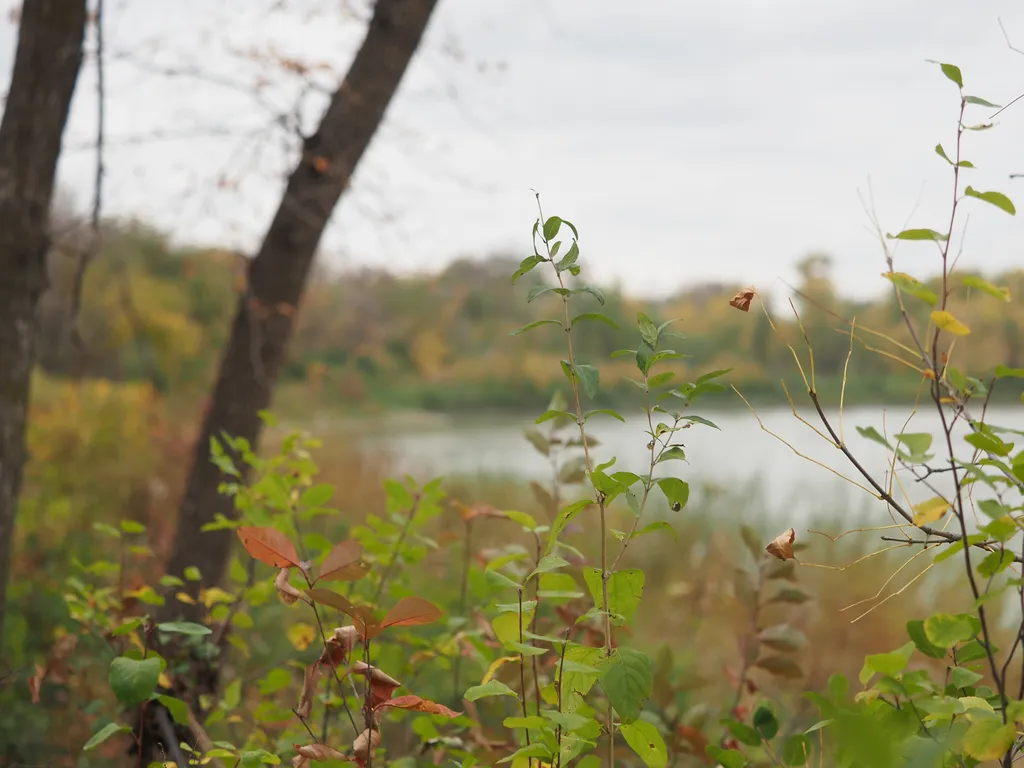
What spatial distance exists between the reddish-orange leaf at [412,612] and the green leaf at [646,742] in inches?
9.3

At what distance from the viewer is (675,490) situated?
88cm

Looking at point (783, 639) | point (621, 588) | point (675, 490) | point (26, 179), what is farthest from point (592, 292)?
point (26, 179)

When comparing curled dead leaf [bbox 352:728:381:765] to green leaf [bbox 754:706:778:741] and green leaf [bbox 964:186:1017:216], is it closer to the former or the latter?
green leaf [bbox 754:706:778:741]

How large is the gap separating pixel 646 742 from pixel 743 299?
1.55 ft

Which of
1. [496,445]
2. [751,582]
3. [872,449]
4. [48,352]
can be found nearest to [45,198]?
[751,582]

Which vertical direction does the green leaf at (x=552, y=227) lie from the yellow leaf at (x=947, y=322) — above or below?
above

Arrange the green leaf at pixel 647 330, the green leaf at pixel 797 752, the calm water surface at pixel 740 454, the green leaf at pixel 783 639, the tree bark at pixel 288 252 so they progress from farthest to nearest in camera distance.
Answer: the calm water surface at pixel 740 454 < the tree bark at pixel 288 252 < the green leaf at pixel 783 639 < the green leaf at pixel 797 752 < the green leaf at pixel 647 330

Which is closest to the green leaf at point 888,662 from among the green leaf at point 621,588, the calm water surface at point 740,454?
the green leaf at point 621,588

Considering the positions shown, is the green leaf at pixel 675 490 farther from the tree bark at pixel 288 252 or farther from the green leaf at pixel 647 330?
the tree bark at pixel 288 252

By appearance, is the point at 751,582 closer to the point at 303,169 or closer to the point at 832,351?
the point at 303,169

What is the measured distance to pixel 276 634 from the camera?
4.28 meters

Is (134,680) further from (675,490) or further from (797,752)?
(797,752)

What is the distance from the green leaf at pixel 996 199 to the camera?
2.55 feet

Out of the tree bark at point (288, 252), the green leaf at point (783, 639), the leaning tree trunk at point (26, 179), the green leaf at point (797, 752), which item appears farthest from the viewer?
the tree bark at point (288, 252)
